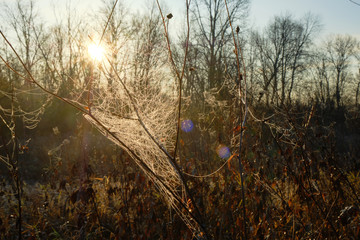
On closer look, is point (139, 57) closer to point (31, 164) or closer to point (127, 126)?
point (127, 126)

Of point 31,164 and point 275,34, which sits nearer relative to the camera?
point 31,164

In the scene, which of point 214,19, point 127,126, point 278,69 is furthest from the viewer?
point 278,69

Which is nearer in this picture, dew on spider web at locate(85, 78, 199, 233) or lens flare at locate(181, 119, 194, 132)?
dew on spider web at locate(85, 78, 199, 233)

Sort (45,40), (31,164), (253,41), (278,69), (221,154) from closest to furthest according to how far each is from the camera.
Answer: (221,154) < (31,164) < (45,40) < (253,41) < (278,69)

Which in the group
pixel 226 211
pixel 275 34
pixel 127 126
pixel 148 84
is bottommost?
pixel 226 211

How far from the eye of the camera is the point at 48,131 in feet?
41.7

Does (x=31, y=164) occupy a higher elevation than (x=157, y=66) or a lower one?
lower

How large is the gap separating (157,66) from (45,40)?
18209 millimetres

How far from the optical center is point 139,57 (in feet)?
7.41

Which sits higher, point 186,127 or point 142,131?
point 142,131

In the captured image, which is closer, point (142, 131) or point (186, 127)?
point (142, 131)

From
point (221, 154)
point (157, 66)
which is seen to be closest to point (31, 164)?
point (221, 154)

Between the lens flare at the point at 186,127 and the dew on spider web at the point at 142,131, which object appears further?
the lens flare at the point at 186,127

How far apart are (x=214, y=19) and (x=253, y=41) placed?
14.6ft
